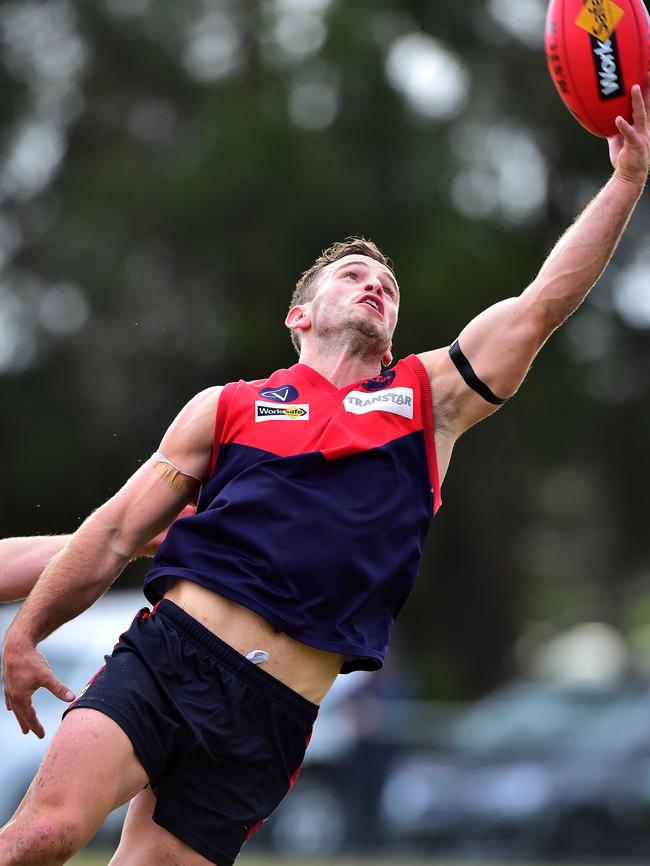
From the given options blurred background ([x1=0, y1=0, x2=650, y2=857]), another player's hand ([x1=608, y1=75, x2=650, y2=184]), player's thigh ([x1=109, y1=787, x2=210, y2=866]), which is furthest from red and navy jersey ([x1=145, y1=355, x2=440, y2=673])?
blurred background ([x1=0, y1=0, x2=650, y2=857])

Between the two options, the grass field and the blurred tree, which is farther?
the blurred tree

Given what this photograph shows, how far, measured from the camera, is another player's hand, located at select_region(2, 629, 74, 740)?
15.3 feet

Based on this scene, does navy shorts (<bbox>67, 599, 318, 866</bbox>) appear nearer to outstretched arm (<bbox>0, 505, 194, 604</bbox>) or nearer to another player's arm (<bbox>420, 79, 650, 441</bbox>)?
outstretched arm (<bbox>0, 505, 194, 604</bbox>)

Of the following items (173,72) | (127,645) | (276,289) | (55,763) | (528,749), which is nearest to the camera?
(55,763)

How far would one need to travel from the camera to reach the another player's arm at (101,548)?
4.68m

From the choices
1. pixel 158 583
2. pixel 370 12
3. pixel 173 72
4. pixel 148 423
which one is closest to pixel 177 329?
pixel 148 423

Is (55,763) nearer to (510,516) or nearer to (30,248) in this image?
(30,248)

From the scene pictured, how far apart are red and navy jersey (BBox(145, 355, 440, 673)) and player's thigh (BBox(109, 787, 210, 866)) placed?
0.73 meters

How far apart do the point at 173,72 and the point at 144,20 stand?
95cm

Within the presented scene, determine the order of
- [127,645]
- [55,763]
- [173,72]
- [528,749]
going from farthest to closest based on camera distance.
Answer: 1. [173,72]
2. [528,749]
3. [127,645]
4. [55,763]

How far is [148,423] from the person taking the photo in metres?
22.4

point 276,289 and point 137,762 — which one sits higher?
point 137,762

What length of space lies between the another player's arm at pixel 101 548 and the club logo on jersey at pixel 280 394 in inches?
6.5

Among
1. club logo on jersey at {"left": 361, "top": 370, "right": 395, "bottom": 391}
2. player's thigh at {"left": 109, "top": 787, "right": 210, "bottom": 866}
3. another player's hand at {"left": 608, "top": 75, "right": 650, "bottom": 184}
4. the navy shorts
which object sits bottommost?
player's thigh at {"left": 109, "top": 787, "right": 210, "bottom": 866}
